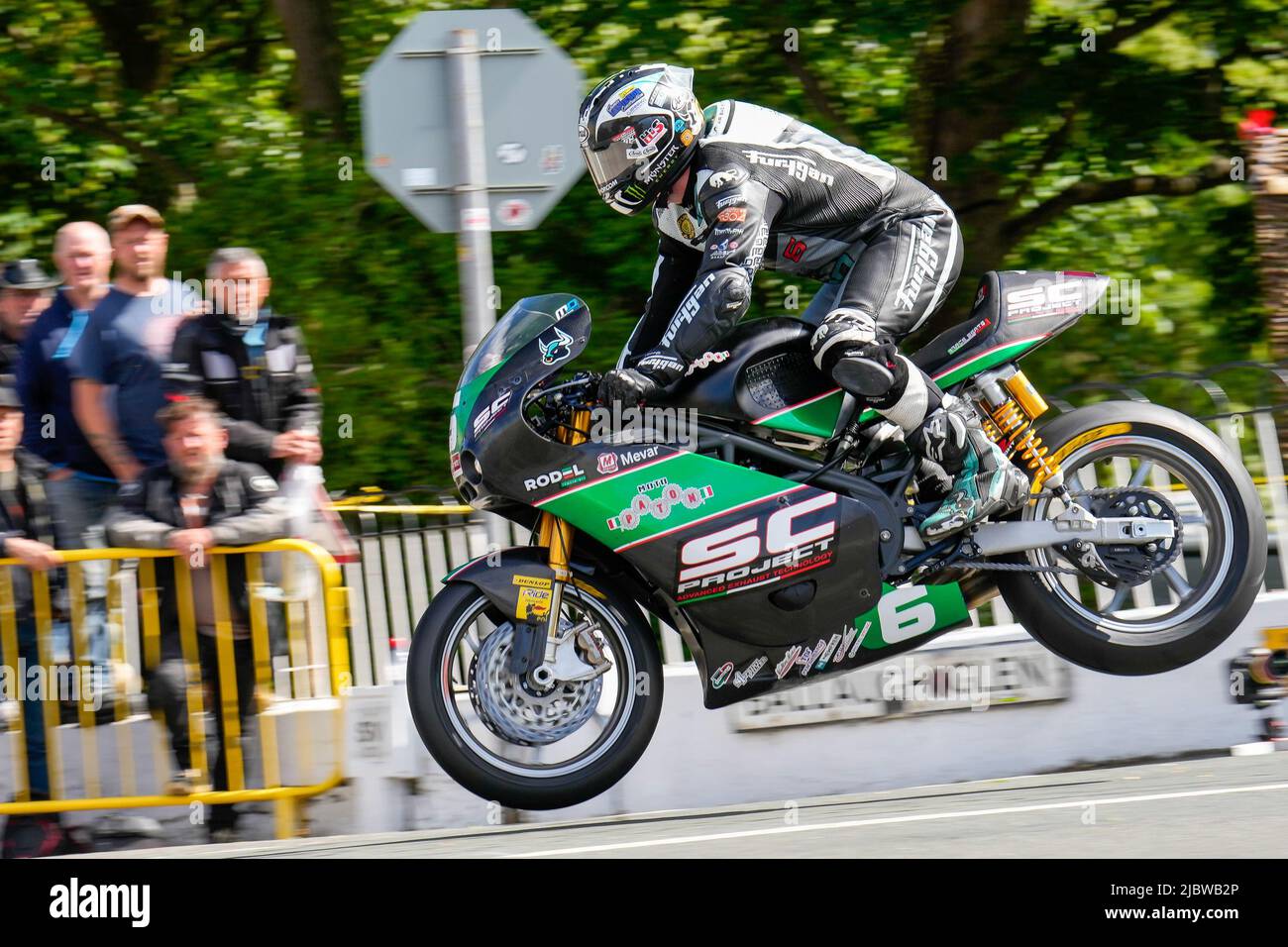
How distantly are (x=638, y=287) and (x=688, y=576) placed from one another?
5.52m

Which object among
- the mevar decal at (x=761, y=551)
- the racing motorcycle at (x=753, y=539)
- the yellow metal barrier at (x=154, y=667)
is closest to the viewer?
the racing motorcycle at (x=753, y=539)

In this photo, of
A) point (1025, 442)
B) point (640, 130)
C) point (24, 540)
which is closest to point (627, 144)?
point (640, 130)

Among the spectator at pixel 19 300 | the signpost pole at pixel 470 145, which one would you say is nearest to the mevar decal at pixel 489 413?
the signpost pole at pixel 470 145

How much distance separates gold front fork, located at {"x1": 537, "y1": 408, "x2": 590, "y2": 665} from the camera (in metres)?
5.11

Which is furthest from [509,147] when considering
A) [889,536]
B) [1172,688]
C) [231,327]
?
[1172,688]

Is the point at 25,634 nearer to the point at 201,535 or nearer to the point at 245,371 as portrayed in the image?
the point at 201,535

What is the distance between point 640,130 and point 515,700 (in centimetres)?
187

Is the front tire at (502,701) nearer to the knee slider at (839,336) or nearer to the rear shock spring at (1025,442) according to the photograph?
the knee slider at (839,336)

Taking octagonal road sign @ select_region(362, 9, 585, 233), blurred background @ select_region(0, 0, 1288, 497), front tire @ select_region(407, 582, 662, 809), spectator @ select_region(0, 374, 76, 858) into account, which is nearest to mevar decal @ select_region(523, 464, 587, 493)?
front tire @ select_region(407, 582, 662, 809)

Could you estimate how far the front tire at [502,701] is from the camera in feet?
16.7

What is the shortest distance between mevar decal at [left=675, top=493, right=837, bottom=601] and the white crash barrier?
2.02 meters

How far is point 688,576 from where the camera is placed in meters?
5.26

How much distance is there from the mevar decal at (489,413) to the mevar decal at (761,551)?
2.51 ft

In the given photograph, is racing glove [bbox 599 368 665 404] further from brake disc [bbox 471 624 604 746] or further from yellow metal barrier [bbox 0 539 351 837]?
yellow metal barrier [bbox 0 539 351 837]
